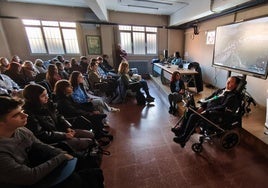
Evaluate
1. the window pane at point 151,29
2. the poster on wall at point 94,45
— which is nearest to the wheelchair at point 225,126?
the poster on wall at point 94,45

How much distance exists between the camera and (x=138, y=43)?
6.93m

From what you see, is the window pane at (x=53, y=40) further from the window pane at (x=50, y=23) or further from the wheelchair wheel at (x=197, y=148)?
the wheelchair wheel at (x=197, y=148)

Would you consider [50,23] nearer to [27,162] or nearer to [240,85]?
[27,162]

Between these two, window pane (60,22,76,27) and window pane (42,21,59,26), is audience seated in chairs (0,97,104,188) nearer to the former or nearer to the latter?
window pane (60,22,76,27)

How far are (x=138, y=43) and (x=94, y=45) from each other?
2085 millimetres

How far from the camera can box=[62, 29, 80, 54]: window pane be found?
600 centimetres

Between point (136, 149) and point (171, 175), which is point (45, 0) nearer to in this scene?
point (136, 149)

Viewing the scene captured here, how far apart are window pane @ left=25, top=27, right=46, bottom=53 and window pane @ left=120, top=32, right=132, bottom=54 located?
3.31 m

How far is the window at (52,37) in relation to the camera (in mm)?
5668

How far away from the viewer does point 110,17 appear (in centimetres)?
596

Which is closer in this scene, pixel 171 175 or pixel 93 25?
pixel 171 175

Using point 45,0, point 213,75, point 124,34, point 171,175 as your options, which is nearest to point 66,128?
point 171,175

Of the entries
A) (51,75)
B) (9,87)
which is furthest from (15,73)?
(51,75)

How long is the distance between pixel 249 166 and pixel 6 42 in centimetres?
768
